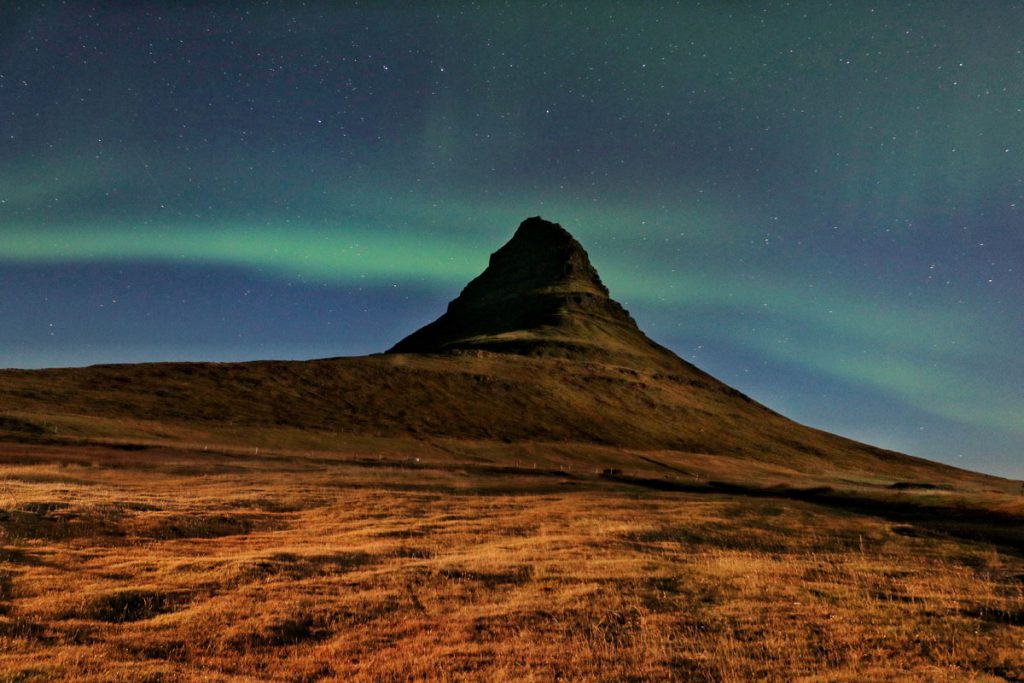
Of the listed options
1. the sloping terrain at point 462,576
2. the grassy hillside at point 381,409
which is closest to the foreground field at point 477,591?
the sloping terrain at point 462,576

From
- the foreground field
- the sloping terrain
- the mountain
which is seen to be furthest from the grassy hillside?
the foreground field

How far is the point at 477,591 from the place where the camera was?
22.0m

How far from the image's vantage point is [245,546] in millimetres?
29344

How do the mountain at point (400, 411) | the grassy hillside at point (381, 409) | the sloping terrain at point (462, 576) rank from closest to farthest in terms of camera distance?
the sloping terrain at point (462, 576)
the grassy hillside at point (381, 409)
the mountain at point (400, 411)

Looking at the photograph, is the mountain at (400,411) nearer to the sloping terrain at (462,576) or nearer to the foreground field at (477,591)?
the sloping terrain at (462,576)

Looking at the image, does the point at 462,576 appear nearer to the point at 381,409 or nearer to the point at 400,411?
the point at 381,409

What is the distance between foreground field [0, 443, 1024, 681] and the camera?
15297 millimetres

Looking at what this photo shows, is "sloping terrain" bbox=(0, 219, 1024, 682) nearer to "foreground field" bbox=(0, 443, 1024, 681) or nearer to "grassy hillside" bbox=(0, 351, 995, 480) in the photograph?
"foreground field" bbox=(0, 443, 1024, 681)

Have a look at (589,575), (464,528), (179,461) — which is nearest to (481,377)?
(179,461)

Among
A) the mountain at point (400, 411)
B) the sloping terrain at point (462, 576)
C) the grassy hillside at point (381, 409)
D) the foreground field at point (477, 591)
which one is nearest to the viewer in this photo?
the foreground field at point (477, 591)

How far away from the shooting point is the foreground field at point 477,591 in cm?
1530

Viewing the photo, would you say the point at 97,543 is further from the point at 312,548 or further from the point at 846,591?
the point at 846,591

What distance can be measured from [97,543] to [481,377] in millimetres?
144065

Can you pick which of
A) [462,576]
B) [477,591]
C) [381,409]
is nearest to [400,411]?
[381,409]
